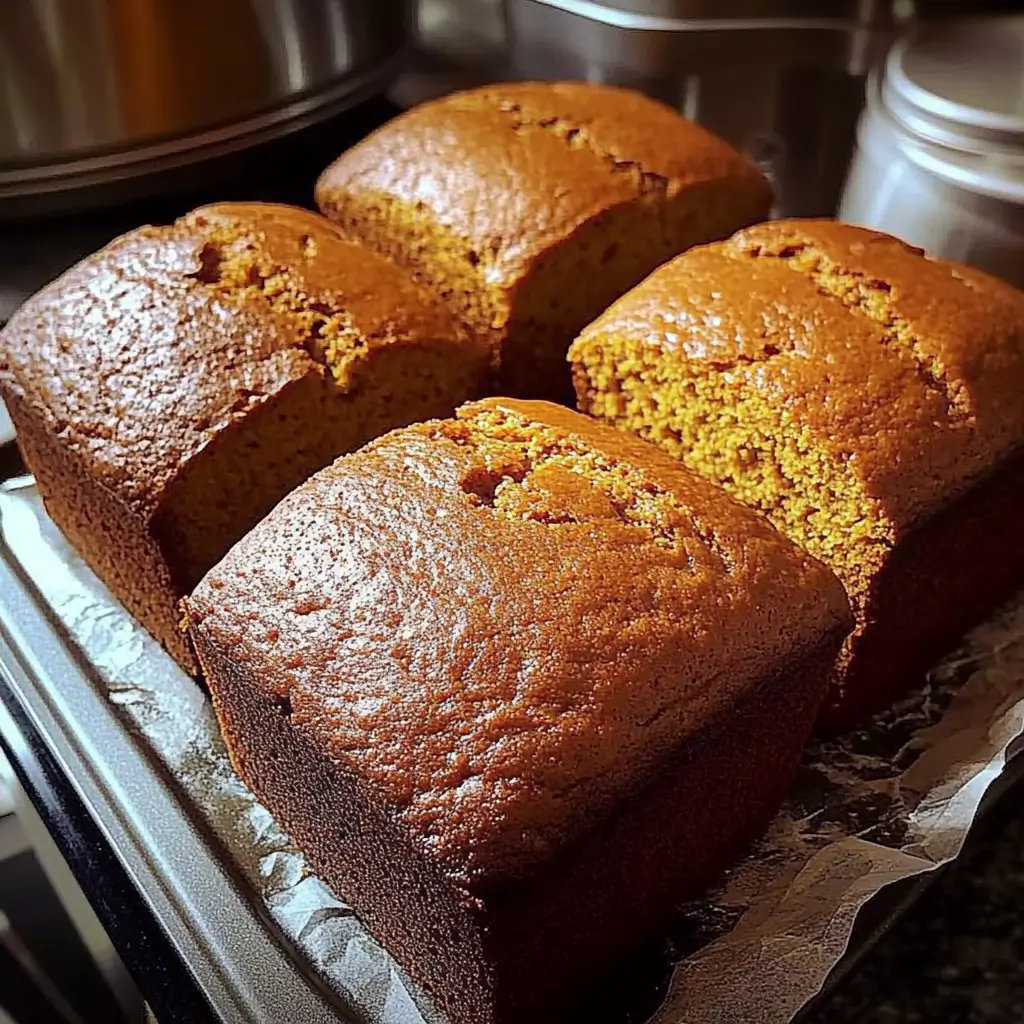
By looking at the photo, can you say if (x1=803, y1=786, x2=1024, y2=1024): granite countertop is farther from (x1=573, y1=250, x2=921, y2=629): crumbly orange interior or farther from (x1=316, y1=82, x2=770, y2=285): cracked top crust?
(x1=316, y1=82, x2=770, y2=285): cracked top crust

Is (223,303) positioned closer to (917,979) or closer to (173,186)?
(173,186)

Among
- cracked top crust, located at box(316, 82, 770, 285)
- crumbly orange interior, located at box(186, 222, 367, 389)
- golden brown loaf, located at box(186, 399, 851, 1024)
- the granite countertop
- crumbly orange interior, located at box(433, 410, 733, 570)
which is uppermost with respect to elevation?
cracked top crust, located at box(316, 82, 770, 285)

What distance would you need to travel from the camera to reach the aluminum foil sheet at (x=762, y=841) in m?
0.98

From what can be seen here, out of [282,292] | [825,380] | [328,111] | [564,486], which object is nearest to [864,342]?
[825,380]

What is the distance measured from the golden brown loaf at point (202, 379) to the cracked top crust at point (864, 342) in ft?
0.69

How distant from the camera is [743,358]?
1146mm

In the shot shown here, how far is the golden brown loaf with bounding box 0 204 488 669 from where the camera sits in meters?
1.14

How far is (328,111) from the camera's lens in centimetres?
182

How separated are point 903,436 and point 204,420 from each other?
0.66 m

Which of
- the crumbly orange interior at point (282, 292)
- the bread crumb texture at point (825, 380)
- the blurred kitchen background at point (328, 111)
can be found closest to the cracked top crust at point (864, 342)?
the bread crumb texture at point (825, 380)

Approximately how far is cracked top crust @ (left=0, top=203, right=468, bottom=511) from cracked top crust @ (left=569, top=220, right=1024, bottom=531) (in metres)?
0.25

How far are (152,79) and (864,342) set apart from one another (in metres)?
1.04

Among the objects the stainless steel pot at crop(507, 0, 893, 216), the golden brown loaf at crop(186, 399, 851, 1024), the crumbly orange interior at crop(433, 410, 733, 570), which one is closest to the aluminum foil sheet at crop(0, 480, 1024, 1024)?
the golden brown loaf at crop(186, 399, 851, 1024)

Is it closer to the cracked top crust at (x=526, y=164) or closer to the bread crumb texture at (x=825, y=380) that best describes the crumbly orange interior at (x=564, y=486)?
the bread crumb texture at (x=825, y=380)
